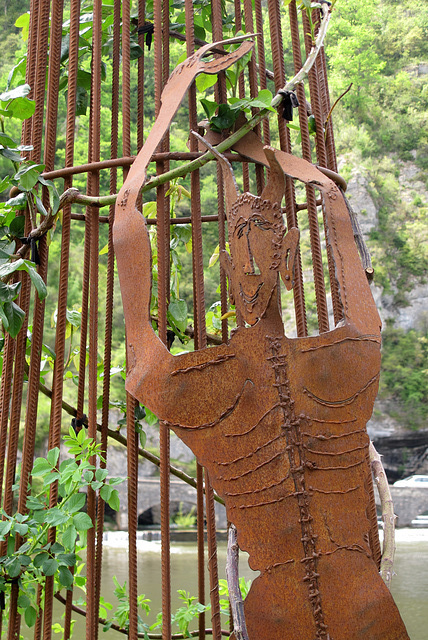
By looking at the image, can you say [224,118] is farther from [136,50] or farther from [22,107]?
[136,50]

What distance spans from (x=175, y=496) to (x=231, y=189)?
382 inches

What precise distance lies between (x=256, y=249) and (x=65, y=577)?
538 millimetres

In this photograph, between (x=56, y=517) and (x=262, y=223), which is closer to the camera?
(x=262, y=223)

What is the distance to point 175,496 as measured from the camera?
1012cm

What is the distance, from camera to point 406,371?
48.8ft

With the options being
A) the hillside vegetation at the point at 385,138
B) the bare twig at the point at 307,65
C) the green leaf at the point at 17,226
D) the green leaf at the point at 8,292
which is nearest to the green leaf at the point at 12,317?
the green leaf at the point at 8,292

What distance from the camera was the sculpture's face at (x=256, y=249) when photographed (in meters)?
0.79

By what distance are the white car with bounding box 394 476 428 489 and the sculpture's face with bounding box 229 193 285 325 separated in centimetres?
1145

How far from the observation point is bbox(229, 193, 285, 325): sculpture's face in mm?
785

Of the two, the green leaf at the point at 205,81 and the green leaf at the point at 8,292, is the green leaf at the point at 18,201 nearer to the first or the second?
the green leaf at the point at 8,292

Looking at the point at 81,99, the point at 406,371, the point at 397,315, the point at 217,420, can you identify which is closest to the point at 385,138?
the point at 397,315

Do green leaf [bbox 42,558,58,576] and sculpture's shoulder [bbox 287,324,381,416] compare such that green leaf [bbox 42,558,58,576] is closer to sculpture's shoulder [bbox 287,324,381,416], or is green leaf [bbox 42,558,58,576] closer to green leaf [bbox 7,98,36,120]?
sculpture's shoulder [bbox 287,324,381,416]

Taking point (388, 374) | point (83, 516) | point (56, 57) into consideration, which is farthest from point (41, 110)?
point (388, 374)

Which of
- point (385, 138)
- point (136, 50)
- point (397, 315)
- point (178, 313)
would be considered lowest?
point (178, 313)
